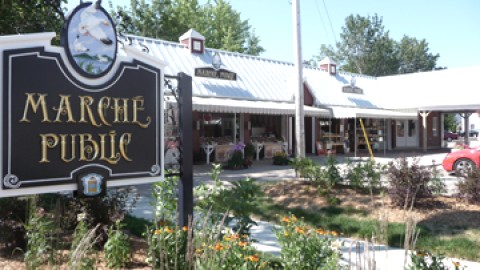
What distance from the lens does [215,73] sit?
1828 cm

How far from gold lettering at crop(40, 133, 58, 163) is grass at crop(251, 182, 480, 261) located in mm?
2817

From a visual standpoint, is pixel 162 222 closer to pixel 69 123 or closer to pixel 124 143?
pixel 124 143

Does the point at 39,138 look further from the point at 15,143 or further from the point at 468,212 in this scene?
the point at 468,212

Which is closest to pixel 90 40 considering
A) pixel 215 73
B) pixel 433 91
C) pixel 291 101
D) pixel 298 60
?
pixel 298 60

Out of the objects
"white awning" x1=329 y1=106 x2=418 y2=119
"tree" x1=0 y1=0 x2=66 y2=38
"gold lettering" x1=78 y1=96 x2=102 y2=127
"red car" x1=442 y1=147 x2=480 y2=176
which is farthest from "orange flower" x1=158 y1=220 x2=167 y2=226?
"white awning" x1=329 y1=106 x2=418 y2=119

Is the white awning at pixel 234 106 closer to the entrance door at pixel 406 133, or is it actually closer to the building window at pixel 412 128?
the entrance door at pixel 406 133

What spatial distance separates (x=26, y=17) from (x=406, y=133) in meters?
26.4

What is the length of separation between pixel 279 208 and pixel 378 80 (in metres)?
25.9

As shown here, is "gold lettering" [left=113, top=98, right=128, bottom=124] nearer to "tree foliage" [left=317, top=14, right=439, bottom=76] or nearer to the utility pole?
the utility pole

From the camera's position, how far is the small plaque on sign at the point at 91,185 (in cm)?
346

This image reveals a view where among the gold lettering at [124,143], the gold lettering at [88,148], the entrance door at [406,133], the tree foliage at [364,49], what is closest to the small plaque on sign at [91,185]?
the gold lettering at [88,148]

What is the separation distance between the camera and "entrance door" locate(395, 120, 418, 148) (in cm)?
2844

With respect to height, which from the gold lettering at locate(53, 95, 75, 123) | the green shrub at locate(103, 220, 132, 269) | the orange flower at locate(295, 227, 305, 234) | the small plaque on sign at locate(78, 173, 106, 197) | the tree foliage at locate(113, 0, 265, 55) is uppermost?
the tree foliage at locate(113, 0, 265, 55)

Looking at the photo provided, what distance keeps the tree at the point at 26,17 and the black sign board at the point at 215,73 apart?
9.11m
